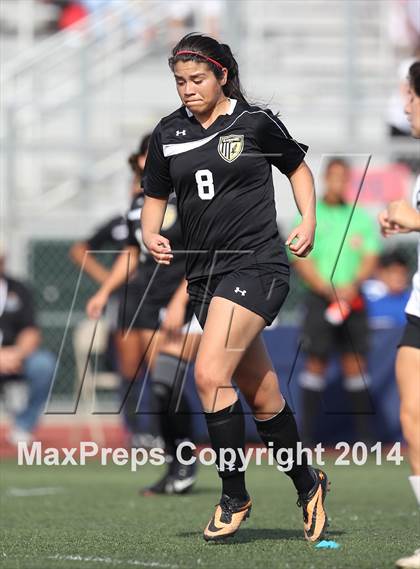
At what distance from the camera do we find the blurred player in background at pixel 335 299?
11.2 meters

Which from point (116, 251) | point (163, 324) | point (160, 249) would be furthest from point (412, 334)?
point (116, 251)

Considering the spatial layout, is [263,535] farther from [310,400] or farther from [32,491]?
[310,400]

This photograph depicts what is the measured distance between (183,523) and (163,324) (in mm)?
2112

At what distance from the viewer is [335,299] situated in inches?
438

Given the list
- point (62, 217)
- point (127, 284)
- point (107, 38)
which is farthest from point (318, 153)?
point (127, 284)

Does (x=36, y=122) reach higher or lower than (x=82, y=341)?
higher

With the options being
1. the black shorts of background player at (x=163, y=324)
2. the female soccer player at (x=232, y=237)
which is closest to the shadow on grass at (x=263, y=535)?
the female soccer player at (x=232, y=237)

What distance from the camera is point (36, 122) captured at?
14914mm

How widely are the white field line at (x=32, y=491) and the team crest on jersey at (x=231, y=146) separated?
12.6ft

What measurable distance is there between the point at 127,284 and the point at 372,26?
29.8 feet

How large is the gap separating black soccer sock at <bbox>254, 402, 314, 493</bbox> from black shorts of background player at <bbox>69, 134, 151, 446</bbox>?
9.23 feet

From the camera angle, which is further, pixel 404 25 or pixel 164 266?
pixel 404 25

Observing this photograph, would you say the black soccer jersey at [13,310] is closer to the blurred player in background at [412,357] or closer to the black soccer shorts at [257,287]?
the black soccer shorts at [257,287]

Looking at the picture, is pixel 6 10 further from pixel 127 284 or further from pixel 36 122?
pixel 127 284
